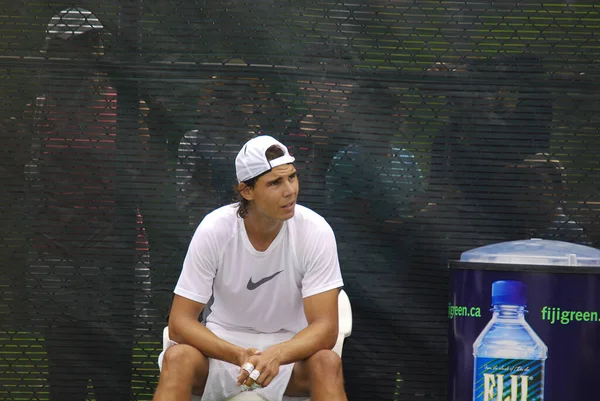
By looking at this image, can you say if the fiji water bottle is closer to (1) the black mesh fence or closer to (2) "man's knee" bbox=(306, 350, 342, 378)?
(2) "man's knee" bbox=(306, 350, 342, 378)

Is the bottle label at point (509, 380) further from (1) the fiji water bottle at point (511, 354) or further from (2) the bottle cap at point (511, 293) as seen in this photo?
(2) the bottle cap at point (511, 293)

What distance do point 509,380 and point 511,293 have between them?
35cm

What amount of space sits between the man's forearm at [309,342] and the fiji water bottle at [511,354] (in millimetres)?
633

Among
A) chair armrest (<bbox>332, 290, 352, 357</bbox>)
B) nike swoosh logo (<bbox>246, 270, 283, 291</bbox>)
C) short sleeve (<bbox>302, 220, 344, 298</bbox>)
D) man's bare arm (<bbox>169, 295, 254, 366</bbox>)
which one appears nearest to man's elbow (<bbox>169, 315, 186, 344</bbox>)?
man's bare arm (<bbox>169, 295, 254, 366</bbox>)

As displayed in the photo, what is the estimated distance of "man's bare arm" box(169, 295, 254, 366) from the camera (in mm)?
3385

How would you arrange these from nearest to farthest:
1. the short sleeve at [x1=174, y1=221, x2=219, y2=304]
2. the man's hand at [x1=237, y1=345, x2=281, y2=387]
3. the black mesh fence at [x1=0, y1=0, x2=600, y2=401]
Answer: the man's hand at [x1=237, y1=345, x2=281, y2=387]
the short sleeve at [x1=174, y1=221, x2=219, y2=304]
the black mesh fence at [x1=0, y1=0, x2=600, y2=401]

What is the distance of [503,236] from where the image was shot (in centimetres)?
423

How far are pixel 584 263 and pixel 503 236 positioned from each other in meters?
0.65

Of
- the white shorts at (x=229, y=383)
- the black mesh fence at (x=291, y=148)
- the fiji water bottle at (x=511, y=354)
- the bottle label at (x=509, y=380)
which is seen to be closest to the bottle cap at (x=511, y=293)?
the fiji water bottle at (x=511, y=354)

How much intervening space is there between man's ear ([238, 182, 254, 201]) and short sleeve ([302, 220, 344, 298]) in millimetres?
287

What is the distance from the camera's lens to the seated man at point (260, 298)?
3.34 meters

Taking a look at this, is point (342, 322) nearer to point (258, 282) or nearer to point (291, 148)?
point (258, 282)

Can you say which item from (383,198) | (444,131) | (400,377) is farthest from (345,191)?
(400,377)

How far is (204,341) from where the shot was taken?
11.3 feet
